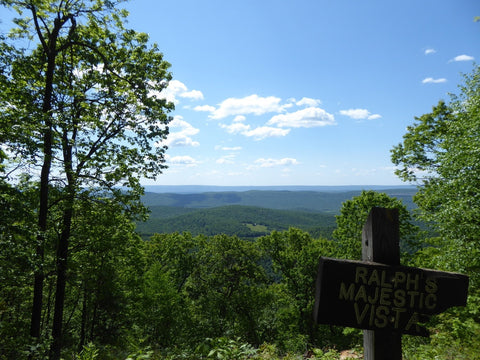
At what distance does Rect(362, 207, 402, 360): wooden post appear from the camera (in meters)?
2.70

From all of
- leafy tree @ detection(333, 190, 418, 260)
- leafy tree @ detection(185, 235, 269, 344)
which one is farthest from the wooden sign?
leafy tree @ detection(185, 235, 269, 344)

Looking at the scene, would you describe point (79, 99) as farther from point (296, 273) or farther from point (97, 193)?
point (296, 273)

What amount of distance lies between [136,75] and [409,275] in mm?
11150

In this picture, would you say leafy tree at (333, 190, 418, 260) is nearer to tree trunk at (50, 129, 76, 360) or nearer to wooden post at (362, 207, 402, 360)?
tree trunk at (50, 129, 76, 360)

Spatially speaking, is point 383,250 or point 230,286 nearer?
point 383,250

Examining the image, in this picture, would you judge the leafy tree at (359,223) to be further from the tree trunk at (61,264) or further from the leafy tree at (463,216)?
the tree trunk at (61,264)

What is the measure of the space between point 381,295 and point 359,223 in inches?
815

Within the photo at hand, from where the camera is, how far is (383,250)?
2.77 meters

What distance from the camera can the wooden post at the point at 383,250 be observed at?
2701 mm

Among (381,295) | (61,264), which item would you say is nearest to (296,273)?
(61,264)

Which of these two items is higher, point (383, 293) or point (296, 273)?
point (383, 293)

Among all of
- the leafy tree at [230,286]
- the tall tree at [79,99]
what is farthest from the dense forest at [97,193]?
the leafy tree at [230,286]

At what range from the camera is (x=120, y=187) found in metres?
11.0

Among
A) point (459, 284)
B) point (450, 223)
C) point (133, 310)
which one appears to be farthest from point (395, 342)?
point (133, 310)
